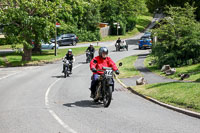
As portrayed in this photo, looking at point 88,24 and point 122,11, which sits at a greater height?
point 122,11

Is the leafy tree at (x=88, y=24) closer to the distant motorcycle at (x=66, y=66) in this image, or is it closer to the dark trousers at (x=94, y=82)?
the distant motorcycle at (x=66, y=66)

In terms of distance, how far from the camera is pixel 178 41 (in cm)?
2461

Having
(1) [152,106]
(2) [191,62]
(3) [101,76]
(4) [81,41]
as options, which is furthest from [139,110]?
(4) [81,41]

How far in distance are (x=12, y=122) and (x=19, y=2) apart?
24247mm

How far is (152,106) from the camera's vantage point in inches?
494

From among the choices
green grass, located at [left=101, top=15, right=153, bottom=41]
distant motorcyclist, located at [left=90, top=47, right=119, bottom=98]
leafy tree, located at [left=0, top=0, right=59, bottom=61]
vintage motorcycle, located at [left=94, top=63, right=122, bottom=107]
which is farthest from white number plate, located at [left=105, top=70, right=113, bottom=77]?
green grass, located at [left=101, top=15, right=153, bottom=41]

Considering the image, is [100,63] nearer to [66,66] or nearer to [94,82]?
[94,82]

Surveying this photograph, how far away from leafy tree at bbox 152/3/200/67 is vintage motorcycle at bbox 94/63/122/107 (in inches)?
516

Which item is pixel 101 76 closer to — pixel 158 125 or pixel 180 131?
pixel 158 125

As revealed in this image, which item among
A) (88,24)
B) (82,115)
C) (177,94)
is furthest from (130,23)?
(82,115)

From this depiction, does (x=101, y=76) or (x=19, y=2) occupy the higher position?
(x=19, y=2)

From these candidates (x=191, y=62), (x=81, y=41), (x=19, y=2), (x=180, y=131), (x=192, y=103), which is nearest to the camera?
(x=180, y=131)

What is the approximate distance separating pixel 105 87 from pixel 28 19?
21.5 m

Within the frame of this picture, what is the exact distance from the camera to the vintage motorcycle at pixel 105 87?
12.0 m
